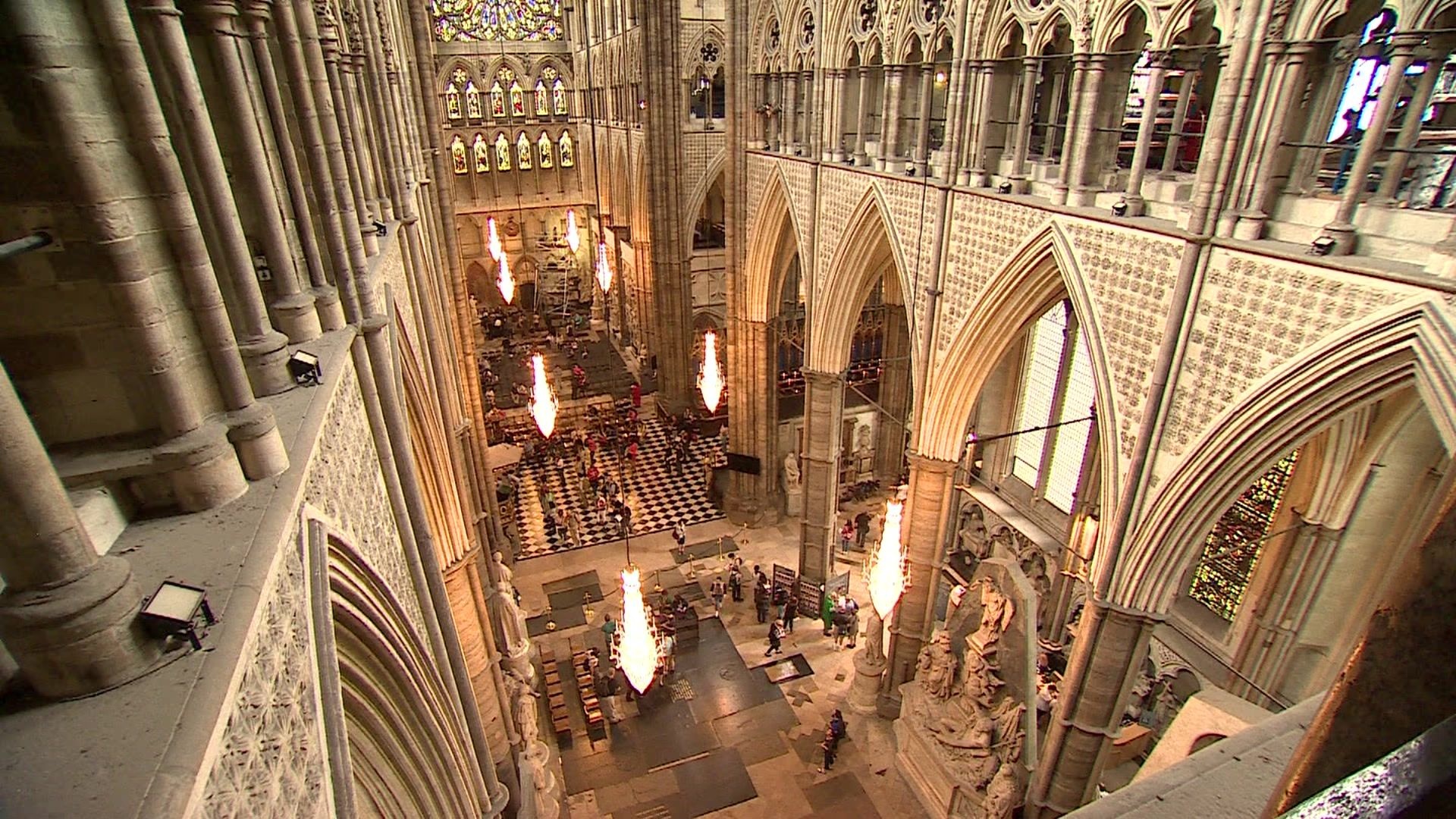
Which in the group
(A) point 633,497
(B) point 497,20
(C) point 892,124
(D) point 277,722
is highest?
(B) point 497,20

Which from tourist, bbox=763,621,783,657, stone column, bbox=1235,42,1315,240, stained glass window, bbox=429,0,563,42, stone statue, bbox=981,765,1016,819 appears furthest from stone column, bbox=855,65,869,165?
stained glass window, bbox=429,0,563,42

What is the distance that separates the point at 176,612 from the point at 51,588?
0.26 metres

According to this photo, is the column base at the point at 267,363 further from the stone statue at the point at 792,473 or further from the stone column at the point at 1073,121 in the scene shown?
the stone statue at the point at 792,473

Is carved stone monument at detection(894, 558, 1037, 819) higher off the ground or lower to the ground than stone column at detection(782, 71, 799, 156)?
lower

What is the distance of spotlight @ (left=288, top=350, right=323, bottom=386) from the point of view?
130 inches

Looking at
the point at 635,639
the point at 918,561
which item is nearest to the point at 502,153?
the point at 918,561

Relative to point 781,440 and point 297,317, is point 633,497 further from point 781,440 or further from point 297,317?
point 297,317

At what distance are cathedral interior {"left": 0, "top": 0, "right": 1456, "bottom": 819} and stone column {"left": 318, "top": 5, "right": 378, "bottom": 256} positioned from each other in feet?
0.20

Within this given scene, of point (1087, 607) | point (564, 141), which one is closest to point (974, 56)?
point (1087, 607)

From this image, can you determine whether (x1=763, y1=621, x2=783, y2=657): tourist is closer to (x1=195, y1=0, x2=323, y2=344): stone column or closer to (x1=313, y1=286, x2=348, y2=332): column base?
(x1=313, y1=286, x2=348, y2=332): column base

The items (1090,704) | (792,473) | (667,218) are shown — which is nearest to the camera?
(1090,704)

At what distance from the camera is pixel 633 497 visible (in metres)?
16.2

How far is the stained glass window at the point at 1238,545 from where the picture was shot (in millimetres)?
9148

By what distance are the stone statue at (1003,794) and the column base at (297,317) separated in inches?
314
